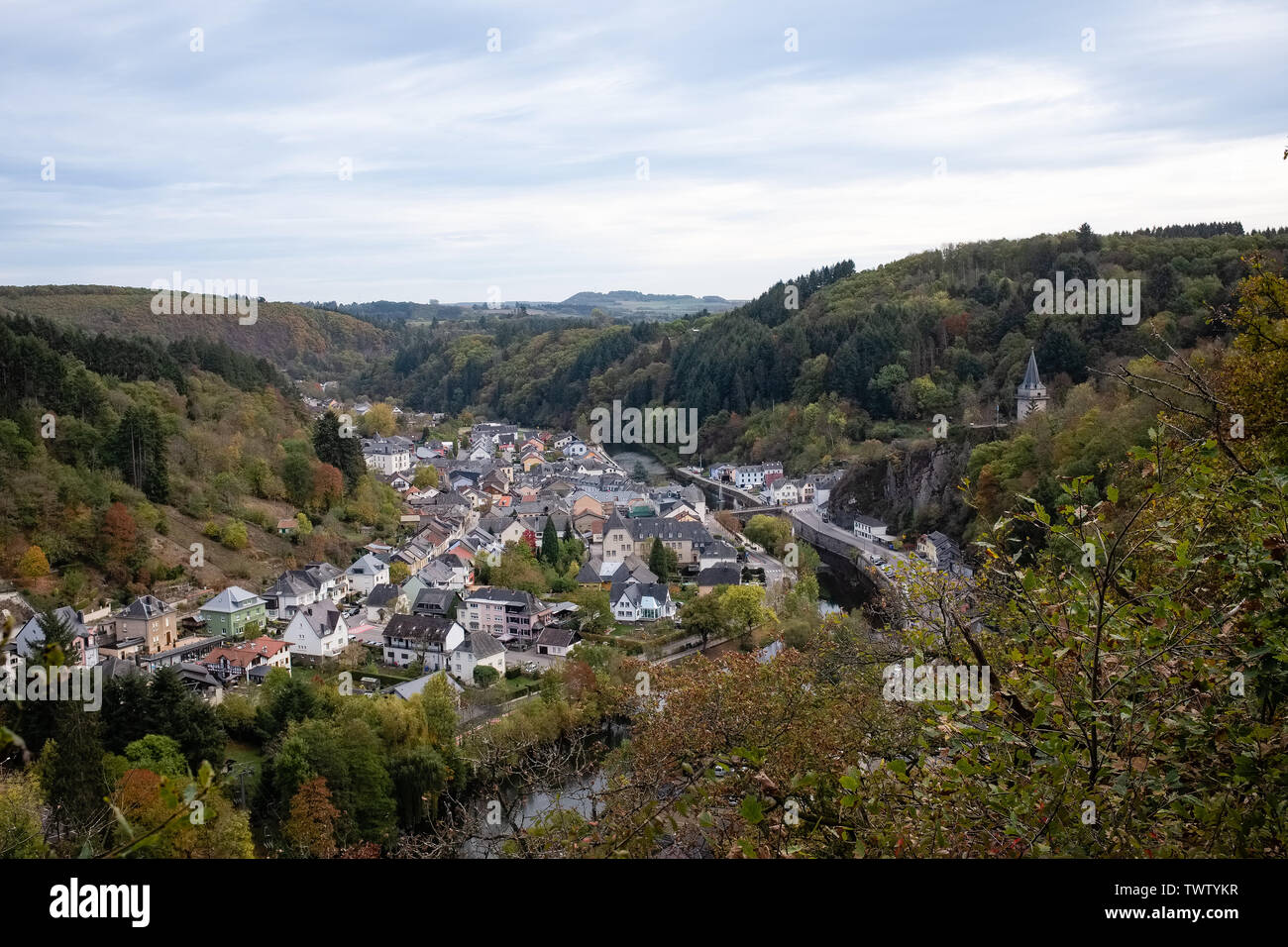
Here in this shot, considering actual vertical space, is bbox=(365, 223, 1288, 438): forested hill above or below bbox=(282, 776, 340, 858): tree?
above

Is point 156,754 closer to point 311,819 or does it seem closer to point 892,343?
point 311,819

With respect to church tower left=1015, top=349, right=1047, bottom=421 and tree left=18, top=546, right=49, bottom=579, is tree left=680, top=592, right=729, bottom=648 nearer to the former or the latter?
tree left=18, top=546, right=49, bottom=579

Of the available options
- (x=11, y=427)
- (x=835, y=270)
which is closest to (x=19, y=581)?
(x=11, y=427)

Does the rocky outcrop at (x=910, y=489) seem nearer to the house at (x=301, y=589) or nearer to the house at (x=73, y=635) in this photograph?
the house at (x=301, y=589)

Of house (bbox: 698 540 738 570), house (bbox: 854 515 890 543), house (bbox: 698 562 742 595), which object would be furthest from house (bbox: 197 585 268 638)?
house (bbox: 854 515 890 543)

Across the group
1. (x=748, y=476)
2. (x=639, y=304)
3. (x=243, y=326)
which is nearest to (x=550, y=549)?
(x=748, y=476)

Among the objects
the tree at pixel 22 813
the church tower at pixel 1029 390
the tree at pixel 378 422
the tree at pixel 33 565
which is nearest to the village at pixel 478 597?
the tree at pixel 33 565
